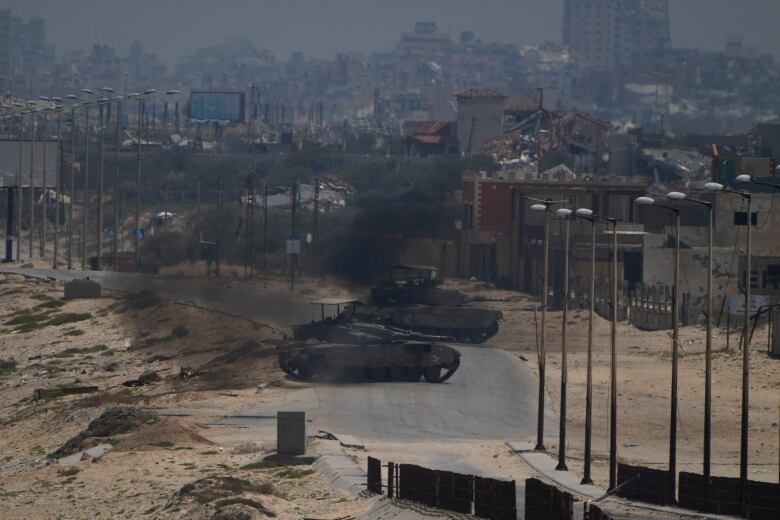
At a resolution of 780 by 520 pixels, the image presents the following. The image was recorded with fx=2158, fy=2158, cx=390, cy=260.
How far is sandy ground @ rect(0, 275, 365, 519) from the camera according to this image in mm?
42375

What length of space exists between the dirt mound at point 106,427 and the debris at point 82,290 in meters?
37.8

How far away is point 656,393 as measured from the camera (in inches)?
2254

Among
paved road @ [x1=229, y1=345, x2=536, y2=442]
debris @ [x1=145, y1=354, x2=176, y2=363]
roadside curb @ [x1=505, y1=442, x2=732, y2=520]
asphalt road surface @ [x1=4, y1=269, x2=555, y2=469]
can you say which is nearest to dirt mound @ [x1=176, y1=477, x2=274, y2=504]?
roadside curb @ [x1=505, y1=442, x2=732, y2=520]

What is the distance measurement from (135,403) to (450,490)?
2064cm

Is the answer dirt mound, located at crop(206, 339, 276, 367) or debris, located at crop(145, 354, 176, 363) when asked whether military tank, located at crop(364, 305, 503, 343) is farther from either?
debris, located at crop(145, 354, 176, 363)

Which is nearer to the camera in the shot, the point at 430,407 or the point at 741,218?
the point at 430,407

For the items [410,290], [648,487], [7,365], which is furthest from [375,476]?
[7,365]

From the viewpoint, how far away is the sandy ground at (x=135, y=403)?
42.4 metres

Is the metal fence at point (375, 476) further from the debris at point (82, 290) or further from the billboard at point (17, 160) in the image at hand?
the billboard at point (17, 160)

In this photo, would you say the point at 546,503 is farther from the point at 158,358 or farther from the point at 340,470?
the point at 158,358

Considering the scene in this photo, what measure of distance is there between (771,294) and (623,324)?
19.1 ft

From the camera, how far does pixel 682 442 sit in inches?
1907

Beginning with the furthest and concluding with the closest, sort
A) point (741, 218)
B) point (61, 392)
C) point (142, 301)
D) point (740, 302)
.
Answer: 1. point (741, 218)
2. point (142, 301)
3. point (740, 302)
4. point (61, 392)

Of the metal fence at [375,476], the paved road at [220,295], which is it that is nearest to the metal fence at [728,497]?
the metal fence at [375,476]
